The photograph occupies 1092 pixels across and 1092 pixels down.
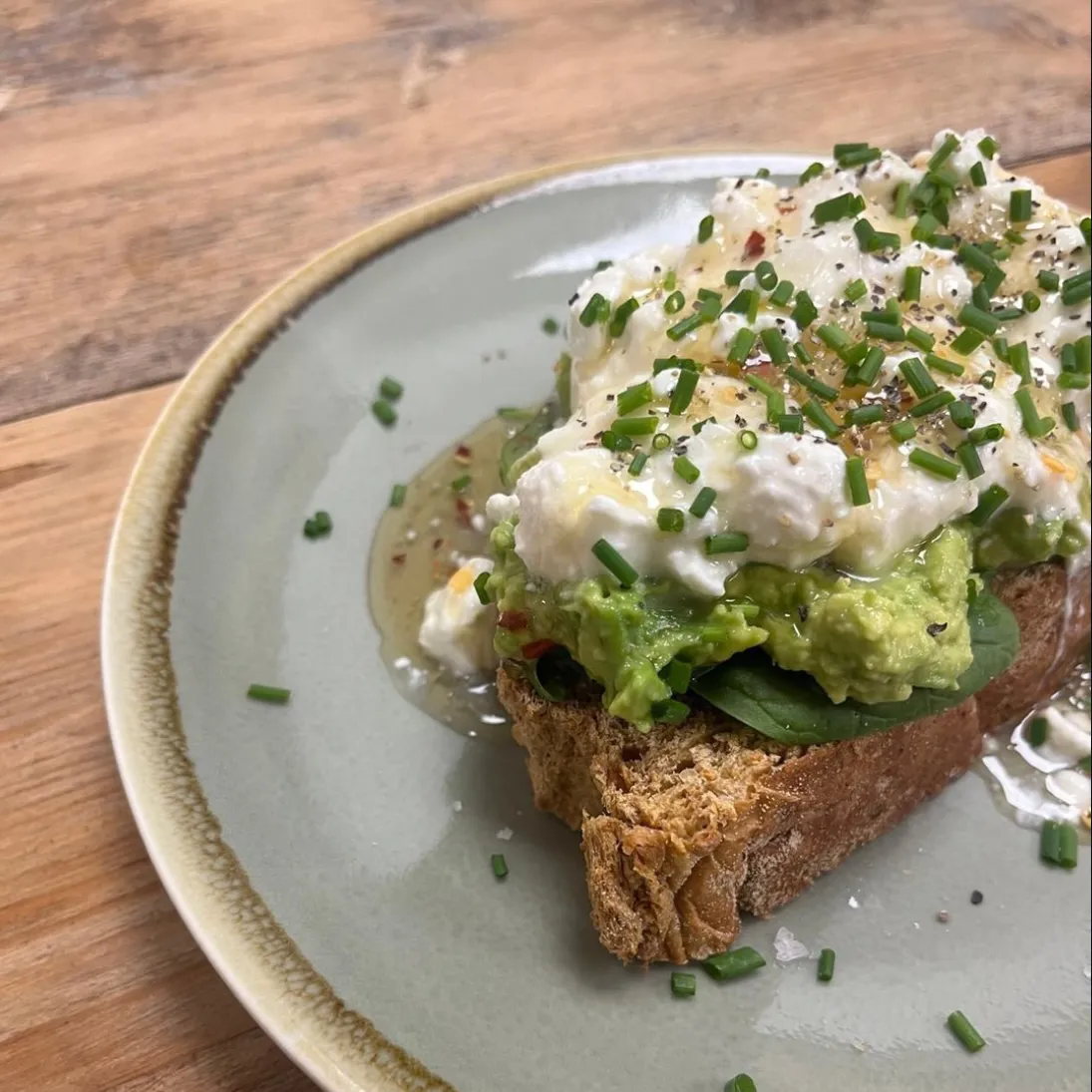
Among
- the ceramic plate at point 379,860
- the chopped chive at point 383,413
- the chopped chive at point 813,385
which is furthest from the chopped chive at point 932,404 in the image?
the chopped chive at point 383,413

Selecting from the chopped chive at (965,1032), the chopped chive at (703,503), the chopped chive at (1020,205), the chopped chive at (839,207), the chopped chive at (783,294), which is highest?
the chopped chive at (839,207)

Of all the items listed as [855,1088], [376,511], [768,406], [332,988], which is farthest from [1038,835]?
[376,511]

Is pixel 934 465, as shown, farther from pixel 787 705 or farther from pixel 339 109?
pixel 339 109

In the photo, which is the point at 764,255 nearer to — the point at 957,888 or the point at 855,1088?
the point at 957,888

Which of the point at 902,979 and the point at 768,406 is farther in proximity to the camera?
the point at 902,979

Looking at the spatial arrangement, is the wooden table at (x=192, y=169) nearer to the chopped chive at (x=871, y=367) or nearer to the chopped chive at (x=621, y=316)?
the chopped chive at (x=621, y=316)

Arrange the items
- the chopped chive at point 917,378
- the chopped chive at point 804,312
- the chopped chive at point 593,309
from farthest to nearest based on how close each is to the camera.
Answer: the chopped chive at point 593,309, the chopped chive at point 804,312, the chopped chive at point 917,378

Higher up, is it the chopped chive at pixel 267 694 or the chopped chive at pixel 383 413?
the chopped chive at pixel 383 413
